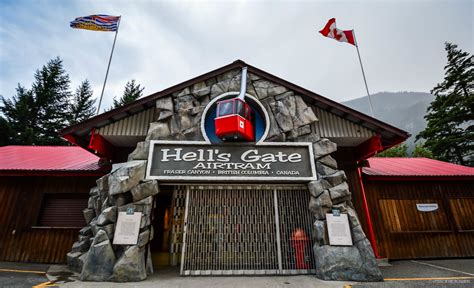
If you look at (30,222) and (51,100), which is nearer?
(30,222)

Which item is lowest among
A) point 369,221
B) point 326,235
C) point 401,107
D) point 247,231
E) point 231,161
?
point 326,235

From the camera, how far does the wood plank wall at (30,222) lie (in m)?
8.27

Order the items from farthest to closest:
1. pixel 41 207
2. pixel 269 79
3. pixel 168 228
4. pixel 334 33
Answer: pixel 334 33
pixel 168 228
pixel 41 207
pixel 269 79

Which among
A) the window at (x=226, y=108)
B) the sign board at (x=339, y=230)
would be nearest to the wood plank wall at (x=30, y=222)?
the window at (x=226, y=108)

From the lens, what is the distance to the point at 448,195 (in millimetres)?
9594

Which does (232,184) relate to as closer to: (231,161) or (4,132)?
(231,161)

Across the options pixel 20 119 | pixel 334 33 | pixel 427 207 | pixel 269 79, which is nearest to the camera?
pixel 269 79

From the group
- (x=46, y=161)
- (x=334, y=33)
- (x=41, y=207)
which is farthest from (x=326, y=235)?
(x=46, y=161)

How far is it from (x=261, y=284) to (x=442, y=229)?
9.12 meters

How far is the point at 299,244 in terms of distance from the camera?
6668 millimetres

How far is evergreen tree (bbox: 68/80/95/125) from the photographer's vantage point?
2895 centimetres

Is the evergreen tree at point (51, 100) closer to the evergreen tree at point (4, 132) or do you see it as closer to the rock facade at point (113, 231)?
the evergreen tree at point (4, 132)

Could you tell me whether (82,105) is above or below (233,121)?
above

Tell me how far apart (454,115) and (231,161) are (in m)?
23.2
